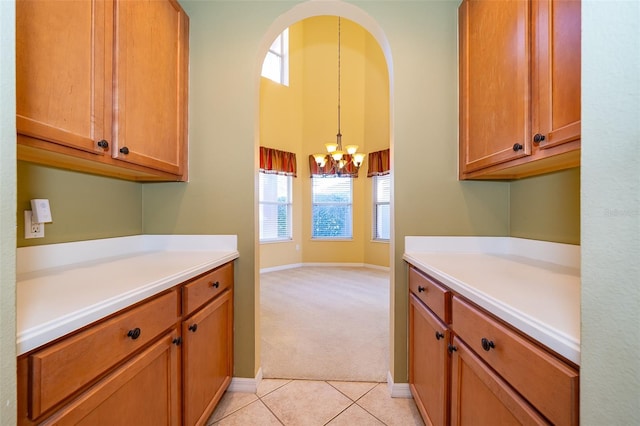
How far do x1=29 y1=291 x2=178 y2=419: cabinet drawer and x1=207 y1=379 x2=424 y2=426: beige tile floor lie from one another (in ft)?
3.02

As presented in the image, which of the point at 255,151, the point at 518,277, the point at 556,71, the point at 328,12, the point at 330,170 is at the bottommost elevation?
the point at 518,277

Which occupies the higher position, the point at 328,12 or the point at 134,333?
the point at 328,12

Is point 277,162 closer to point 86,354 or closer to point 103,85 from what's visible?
point 103,85

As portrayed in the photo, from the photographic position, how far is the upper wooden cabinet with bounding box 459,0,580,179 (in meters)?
0.98

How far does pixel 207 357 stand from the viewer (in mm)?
1430

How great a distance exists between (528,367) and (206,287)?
131 cm

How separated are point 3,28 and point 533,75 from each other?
5.20 feet

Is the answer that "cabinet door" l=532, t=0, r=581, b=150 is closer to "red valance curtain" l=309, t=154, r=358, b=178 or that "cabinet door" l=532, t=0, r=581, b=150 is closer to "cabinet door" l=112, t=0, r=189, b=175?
"cabinet door" l=112, t=0, r=189, b=175

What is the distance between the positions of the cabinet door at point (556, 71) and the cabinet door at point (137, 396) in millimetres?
1672

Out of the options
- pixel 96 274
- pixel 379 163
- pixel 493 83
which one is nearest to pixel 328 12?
pixel 493 83

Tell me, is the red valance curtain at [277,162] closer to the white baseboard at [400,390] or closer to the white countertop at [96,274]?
the white countertop at [96,274]

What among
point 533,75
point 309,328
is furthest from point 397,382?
point 533,75

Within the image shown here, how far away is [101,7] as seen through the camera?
113 centimetres

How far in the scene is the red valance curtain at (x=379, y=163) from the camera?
17.5 feet
